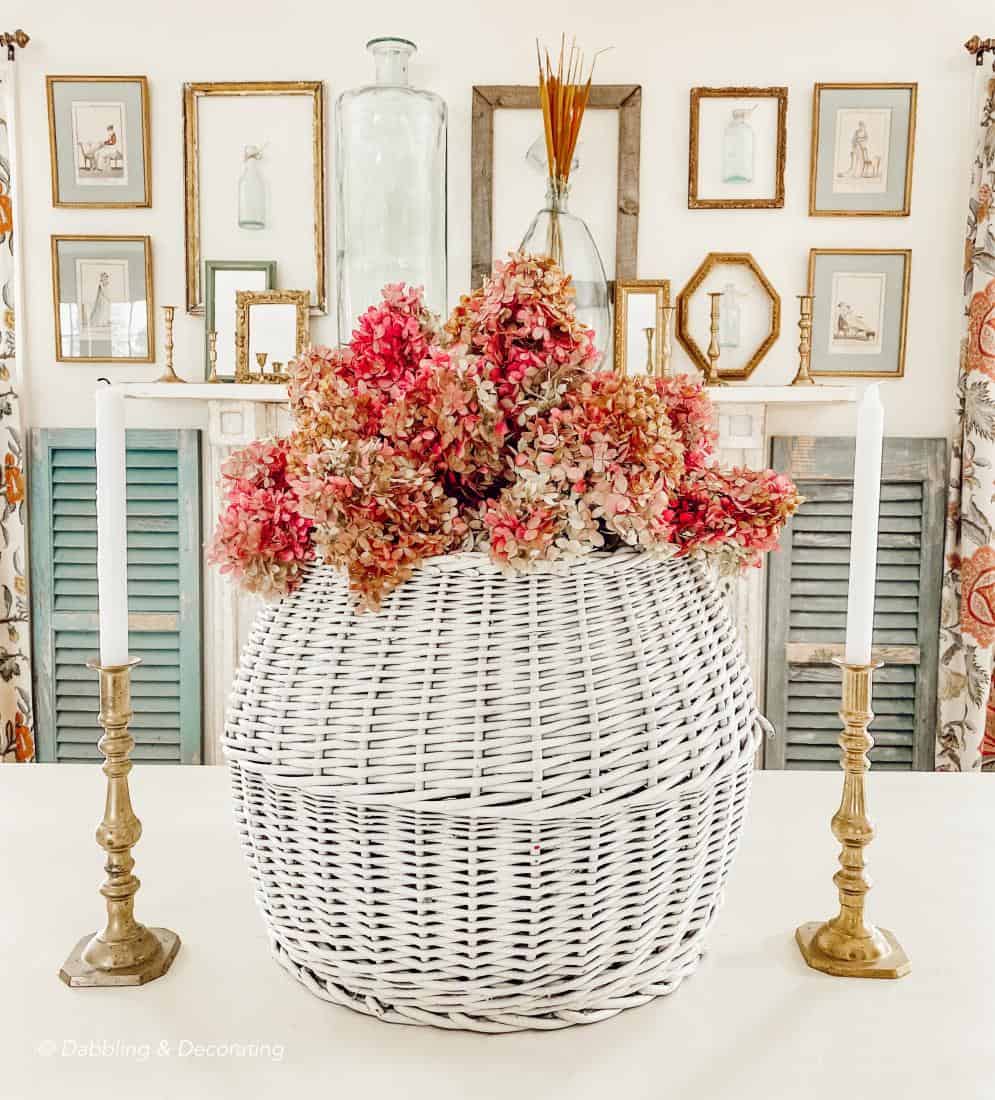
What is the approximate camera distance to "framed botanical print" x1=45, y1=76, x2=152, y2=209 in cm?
267

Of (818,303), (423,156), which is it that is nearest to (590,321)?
(423,156)

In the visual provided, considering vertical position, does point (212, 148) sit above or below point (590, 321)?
above

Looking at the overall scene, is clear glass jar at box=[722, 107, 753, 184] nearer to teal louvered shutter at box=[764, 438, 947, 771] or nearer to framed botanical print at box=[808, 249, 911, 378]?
framed botanical print at box=[808, 249, 911, 378]

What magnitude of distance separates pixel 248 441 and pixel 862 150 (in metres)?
1.79

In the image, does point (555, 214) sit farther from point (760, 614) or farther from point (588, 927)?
point (588, 927)

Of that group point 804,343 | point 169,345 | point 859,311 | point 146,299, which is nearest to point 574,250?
point 804,343

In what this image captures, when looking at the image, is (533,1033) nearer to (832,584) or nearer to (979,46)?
(832,584)

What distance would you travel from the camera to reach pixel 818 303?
269 cm

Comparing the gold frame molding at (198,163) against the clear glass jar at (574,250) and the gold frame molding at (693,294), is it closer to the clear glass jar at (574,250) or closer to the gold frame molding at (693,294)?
the clear glass jar at (574,250)

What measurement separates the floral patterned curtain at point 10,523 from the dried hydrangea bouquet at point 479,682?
2.32 metres

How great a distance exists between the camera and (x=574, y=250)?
2.10m

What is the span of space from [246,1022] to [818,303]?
2466 millimetres

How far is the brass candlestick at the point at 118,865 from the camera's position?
2.41ft

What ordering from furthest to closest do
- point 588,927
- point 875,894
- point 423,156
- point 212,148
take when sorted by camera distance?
point 212,148 → point 423,156 → point 875,894 → point 588,927
